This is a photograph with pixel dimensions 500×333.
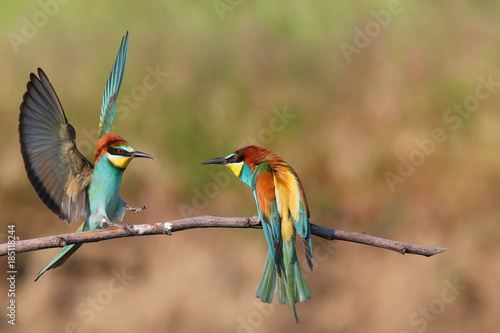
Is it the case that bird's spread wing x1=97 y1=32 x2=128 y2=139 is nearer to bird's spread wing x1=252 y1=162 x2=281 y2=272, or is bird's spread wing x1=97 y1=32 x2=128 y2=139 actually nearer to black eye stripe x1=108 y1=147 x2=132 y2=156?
black eye stripe x1=108 y1=147 x2=132 y2=156

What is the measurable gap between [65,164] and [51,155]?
0.06 meters

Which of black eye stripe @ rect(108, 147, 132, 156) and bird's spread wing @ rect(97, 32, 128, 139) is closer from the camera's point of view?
black eye stripe @ rect(108, 147, 132, 156)

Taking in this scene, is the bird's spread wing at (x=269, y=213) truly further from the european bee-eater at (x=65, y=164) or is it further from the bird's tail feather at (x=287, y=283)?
the european bee-eater at (x=65, y=164)

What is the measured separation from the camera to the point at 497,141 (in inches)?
191

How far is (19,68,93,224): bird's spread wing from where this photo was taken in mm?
1998

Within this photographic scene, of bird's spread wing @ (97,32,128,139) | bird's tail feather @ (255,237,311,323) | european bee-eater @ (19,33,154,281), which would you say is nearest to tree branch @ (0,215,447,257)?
european bee-eater @ (19,33,154,281)

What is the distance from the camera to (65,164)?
2188 mm

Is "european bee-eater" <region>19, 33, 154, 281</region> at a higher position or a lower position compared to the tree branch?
higher

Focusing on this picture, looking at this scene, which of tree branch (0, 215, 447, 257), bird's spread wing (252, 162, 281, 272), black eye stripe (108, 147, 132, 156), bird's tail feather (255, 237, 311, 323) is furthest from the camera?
bird's tail feather (255, 237, 311, 323)

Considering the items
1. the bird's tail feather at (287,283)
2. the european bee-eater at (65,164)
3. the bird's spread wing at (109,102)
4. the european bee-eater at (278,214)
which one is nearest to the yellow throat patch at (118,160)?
the european bee-eater at (65,164)

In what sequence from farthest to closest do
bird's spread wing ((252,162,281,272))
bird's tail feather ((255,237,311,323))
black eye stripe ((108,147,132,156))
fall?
bird's tail feather ((255,237,311,323))
bird's spread wing ((252,162,281,272))
black eye stripe ((108,147,132,156))

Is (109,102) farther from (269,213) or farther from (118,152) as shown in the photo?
(269,213)

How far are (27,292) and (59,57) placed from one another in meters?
1.51

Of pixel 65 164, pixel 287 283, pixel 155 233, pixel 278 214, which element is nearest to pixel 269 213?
pixel 278 214
